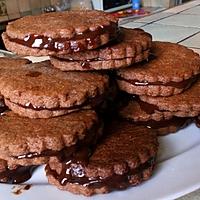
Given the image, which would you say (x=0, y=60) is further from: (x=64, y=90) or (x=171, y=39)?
(x=171, y=39)

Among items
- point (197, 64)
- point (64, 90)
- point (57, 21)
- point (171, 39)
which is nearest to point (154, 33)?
point (171, 39)

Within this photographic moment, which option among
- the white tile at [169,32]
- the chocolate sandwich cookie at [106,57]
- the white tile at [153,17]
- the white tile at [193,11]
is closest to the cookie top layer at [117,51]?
the chocolate sandwich cookie at [106,57]

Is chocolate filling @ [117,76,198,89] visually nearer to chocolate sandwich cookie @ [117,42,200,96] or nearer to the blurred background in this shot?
chocolate sandwich cookie @ [117,42,200,96]

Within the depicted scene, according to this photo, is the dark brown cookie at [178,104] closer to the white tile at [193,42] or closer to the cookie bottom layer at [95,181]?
the cookie bottom layer at [95,181]

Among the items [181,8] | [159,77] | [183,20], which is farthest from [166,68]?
[181,8]

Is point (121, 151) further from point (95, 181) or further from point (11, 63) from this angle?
point (11, 63)

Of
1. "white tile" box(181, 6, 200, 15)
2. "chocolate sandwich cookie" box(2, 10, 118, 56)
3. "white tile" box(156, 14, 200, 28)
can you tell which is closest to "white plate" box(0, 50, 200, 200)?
"chocolate sandwich cookie" box(2, 10, 118, 56)
